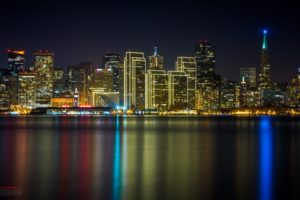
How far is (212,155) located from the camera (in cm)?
4069

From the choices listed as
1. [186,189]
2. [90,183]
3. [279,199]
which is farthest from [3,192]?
Result: [279,199]

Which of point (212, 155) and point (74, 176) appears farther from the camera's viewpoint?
point (212, 155)

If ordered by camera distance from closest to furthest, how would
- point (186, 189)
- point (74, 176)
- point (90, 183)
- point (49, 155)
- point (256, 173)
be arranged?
1. point (186, 189)
2. point (90, 183)
3. point (74, 176)
4. point (256, 173)
5. point (49, 155)

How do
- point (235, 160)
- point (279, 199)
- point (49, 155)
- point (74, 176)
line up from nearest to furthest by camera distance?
1. point (279, 199)
2. point (74, 176)
3. point (235, 160)
4. point (49, 155)

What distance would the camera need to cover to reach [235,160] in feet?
120

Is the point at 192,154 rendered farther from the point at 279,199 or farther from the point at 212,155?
the point at 279,199

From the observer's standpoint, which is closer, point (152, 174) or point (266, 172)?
Answer: point (152, 174)

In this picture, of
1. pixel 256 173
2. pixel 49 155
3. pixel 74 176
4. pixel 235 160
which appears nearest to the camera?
Result: pixel 74 176

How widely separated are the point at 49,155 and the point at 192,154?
11268mm

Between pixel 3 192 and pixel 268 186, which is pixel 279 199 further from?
pixel 3 192

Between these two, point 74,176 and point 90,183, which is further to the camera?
point 74,176

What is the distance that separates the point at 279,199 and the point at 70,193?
8.98m

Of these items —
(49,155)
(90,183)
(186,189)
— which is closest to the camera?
(186,189)

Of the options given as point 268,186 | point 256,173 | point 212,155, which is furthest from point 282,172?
point 212,155
